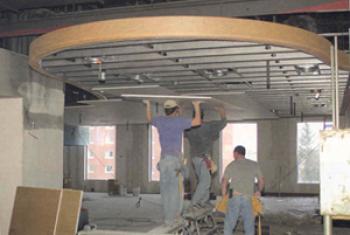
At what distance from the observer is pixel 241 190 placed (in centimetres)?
611

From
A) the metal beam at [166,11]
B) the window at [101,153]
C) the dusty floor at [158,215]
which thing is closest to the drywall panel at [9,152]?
the metal beam at [166,11]

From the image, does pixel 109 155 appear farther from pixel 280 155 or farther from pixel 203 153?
pixel 203 153

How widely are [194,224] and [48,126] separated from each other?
2606 mm

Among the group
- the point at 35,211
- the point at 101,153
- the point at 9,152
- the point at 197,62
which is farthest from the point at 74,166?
the point at 197,62

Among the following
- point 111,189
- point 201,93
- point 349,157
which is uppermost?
point 201,93

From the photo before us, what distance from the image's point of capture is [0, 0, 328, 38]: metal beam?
20.2 ft

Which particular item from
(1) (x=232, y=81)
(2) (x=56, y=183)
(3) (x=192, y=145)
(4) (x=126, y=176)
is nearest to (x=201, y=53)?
(1) (x=232, y=81)

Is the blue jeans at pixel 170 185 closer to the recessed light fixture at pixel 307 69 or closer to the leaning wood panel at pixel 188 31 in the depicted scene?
the recessed light fixture at pixel 307 69

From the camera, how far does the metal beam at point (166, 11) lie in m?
6.14

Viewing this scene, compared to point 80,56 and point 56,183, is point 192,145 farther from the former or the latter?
Answer: point 80,56

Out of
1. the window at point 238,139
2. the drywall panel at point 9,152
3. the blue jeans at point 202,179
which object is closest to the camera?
the drywall panel at point 9,152

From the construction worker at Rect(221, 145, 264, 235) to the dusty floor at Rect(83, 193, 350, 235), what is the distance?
2.22 metres

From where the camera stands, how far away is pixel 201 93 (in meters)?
7.12

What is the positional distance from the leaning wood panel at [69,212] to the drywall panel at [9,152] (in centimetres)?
104
